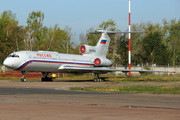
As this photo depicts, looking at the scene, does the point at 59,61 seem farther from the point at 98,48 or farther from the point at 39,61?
the point at 98,48

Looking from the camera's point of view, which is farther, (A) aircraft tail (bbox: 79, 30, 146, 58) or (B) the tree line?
(B) the tree line

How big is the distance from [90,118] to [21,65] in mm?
25604

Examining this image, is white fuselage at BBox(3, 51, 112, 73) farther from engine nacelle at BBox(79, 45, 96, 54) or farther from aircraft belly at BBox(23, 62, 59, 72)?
engine nacelle at BBox(79, 45, 96, 54)

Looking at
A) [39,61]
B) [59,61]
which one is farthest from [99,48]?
[39,61]

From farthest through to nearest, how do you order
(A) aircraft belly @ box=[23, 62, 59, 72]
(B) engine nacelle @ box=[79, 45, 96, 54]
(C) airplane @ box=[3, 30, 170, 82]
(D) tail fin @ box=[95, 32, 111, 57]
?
(D) tail fin @ box=[95, 32, 111, 57] → (B) engine nacelle @ box=[79, 45, 96, 54] → (A) aircraft belly @ box=[23, 62, 59, 72] → (C) airplane @ box=[3, 30, 170, 82]

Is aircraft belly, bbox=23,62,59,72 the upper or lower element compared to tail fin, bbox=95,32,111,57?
lower

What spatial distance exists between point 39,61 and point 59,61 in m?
3.23

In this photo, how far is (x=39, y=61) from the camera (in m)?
33.6

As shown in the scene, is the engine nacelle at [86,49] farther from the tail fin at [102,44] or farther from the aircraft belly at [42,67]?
the aircraft belly at [42,67]

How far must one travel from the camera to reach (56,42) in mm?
91938

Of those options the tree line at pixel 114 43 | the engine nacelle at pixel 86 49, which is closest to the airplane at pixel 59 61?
the engine nacelle at pixel 86 49

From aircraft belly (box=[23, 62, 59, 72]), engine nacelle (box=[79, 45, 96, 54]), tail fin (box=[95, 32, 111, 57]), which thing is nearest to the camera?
aircraft belly (box=[23, 62, 59, 72])

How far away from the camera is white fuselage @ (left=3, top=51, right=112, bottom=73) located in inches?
1266

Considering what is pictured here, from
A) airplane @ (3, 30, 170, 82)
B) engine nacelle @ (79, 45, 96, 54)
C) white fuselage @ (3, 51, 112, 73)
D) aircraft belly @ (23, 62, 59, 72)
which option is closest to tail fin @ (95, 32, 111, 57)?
airplane @ (3, 30, 170, 82)
